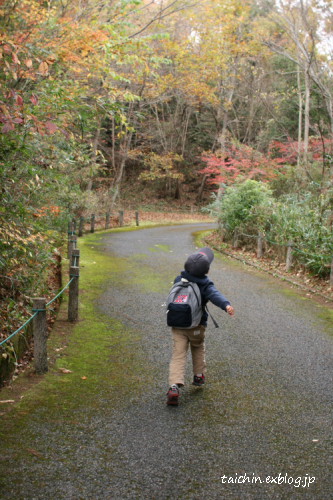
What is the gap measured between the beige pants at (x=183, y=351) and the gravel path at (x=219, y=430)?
0.27 meters

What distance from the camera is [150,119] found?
36.8 metres

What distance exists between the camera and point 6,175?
598 cm

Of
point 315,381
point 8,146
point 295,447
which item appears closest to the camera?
point 295,447

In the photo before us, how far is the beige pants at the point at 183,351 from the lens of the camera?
4441 millimetres

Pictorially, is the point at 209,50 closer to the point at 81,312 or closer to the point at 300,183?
the point at 300,183

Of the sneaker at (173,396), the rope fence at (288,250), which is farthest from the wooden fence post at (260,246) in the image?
the sneaker at (173,396)

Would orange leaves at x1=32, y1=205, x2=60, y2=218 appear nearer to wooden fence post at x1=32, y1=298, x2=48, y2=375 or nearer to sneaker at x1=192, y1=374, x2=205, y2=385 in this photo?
wooden fence post at x1=32, y1=298, x2=48, y2=375

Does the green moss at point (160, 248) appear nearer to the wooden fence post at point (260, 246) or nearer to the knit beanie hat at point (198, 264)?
the wooden fence post at point (260, 246)

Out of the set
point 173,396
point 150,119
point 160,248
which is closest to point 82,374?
point 173,396

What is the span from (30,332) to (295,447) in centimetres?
396

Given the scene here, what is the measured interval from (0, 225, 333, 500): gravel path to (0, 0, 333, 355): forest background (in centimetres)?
212

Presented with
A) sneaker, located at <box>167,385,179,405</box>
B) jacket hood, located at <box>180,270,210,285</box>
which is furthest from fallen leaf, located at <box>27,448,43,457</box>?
jacket hood, located at <box>180,270,210,285</box>

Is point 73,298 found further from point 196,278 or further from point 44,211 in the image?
point 196,278

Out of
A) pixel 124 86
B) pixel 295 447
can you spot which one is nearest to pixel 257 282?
pixel 295 447
